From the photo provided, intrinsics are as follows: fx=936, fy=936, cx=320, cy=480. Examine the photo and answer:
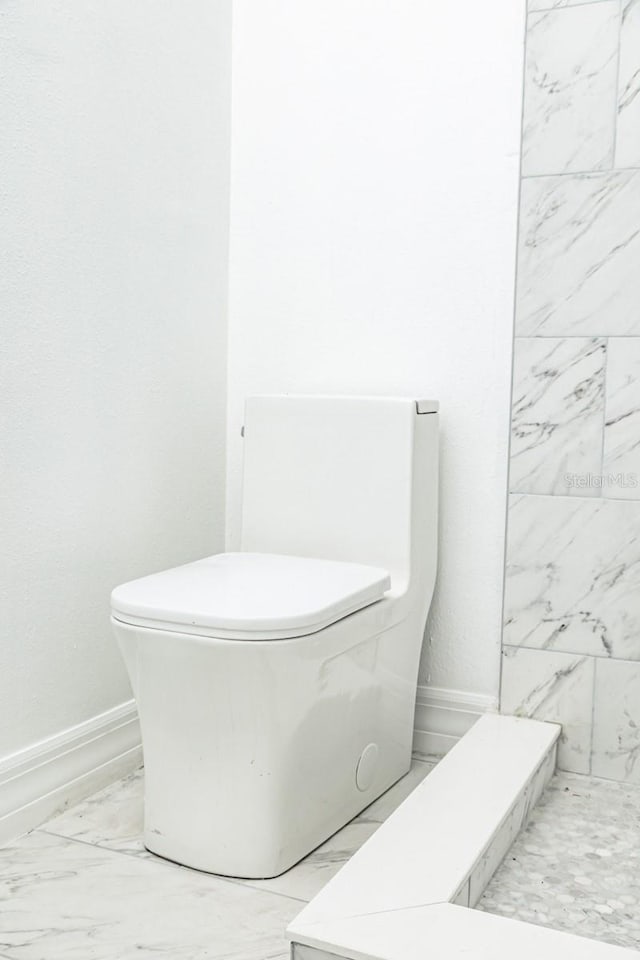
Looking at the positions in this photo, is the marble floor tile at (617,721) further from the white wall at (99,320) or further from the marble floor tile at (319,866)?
the white wall at (99,320)

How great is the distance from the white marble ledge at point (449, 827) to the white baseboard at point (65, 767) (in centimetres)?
58

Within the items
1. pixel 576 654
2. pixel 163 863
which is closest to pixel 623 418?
pixel 576 654

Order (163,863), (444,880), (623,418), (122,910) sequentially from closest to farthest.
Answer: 1. (444,880)
2. (122,910)
3. (163,863)
4. (623,418)

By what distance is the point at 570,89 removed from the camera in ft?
5.47

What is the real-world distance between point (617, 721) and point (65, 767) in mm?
979

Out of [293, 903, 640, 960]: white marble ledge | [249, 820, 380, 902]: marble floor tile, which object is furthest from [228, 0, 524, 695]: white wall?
[293, 903, 640, 960]: white marble ledge

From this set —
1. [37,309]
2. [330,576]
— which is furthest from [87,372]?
[330,576]

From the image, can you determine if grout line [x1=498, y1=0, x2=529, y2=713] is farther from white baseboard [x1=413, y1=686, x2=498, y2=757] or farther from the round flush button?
the round flush button

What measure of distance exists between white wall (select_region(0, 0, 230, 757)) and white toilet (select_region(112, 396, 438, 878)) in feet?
0.63

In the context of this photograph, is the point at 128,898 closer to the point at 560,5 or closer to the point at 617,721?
the point at 617,721

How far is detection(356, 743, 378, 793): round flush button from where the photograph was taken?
1.59 m

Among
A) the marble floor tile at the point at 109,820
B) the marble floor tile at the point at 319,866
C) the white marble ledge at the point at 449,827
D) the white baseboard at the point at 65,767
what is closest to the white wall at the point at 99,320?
the white baseboard at the point at 65,767

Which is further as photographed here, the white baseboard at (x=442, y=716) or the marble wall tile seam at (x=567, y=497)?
the white baseboard at (x=442, y=716)

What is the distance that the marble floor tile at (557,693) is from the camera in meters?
1.72
